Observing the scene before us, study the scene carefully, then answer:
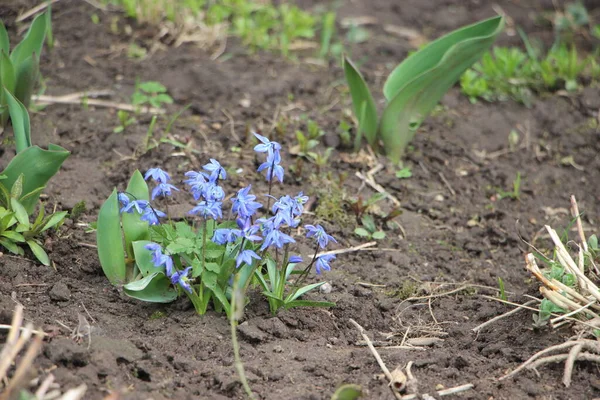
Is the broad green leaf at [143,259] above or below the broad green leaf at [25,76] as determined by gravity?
below

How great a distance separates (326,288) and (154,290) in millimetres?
671

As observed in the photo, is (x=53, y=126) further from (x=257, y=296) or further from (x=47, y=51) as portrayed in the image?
(x=257, y=296)

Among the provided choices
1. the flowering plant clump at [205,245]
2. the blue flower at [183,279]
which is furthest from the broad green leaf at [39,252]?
the blue flower at [183,279]

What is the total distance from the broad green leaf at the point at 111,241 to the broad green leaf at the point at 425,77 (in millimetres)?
1590

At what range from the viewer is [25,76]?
10.7ft

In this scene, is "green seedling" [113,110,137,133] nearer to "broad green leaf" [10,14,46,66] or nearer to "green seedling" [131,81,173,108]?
"green seedling" [131,81,173,108]

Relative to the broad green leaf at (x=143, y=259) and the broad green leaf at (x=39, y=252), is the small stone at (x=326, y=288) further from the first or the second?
the broad green leaf at (x=39, y=252)

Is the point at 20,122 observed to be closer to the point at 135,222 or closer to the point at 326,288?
the point at 135,222

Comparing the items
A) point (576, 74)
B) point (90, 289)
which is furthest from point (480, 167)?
point (90, 289)

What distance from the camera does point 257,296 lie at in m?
2.71

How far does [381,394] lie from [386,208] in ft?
4.57

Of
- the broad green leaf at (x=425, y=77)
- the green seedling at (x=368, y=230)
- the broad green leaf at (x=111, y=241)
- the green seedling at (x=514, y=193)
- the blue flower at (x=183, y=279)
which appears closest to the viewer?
the blue flower at (x=183, y=279)

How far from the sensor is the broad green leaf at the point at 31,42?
331cm

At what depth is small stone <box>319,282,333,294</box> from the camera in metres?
2.85
